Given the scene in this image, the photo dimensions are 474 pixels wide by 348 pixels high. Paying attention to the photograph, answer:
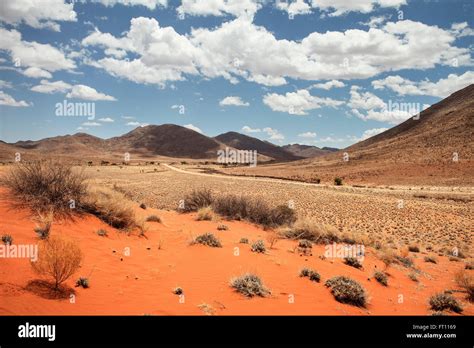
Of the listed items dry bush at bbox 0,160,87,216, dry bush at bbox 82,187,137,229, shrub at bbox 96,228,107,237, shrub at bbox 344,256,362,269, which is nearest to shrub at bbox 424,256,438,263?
shrub at bbox 344,256,362,269

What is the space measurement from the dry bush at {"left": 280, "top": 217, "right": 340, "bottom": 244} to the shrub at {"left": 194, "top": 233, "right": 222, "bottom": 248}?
14.8ft

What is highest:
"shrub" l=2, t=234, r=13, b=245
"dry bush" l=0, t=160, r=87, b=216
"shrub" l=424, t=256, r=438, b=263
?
"dry bush" l=0, t=160, r=87, b=216

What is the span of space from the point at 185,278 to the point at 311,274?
3426 millimetres

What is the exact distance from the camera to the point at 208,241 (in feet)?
40.1

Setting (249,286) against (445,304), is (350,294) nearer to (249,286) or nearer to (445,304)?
(249,286)

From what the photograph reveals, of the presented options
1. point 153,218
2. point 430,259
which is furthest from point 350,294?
point 153,218

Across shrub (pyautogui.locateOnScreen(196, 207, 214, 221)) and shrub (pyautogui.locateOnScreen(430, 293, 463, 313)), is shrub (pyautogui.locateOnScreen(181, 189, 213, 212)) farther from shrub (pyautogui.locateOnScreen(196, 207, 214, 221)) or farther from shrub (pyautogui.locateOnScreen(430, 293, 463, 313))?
shrub (pyautogui.locateOnScreen(430, 293, 463, 313))

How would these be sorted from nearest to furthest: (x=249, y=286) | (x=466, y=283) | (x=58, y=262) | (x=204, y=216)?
1. (x=58, y=262)
2. (x=249, y=286)
3. (x=466, y=283)
4. (x=204, y=216)

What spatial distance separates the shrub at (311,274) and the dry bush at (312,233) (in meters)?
5.49

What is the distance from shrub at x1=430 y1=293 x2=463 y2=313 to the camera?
353 inches

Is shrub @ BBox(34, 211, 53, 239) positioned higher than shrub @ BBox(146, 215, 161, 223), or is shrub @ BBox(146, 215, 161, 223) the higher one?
shrub @ BBox(34, 211, 53, 239)

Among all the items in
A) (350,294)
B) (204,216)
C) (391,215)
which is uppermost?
(204,216)
